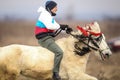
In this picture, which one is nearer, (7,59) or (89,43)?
(7,59)

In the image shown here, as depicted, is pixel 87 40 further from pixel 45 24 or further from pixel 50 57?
pixel 45 24

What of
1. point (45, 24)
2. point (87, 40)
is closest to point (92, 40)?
point (87, 40)

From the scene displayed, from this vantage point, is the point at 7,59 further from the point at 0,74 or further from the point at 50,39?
the point at 50,39

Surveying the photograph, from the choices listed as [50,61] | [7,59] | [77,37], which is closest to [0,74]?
[7,59]

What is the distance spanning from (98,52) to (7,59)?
2.35 m

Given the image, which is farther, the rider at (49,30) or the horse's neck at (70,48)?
the horse's neck at (70,48)

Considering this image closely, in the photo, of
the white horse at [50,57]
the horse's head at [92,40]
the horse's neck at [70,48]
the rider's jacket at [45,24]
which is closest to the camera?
the white horse at [50,57]

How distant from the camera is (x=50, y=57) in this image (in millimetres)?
13086

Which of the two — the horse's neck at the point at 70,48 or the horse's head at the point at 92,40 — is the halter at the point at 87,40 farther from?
the horse's neck at the point at 70,48

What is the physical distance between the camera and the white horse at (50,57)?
1277 centimetres

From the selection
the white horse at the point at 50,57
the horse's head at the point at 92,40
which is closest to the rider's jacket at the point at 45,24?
the white horse at the point at 50,57

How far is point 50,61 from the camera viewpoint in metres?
13.1

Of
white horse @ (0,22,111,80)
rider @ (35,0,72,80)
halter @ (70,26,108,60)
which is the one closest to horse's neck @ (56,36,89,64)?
white horse @ (0,22,111,80)

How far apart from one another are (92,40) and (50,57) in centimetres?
119
